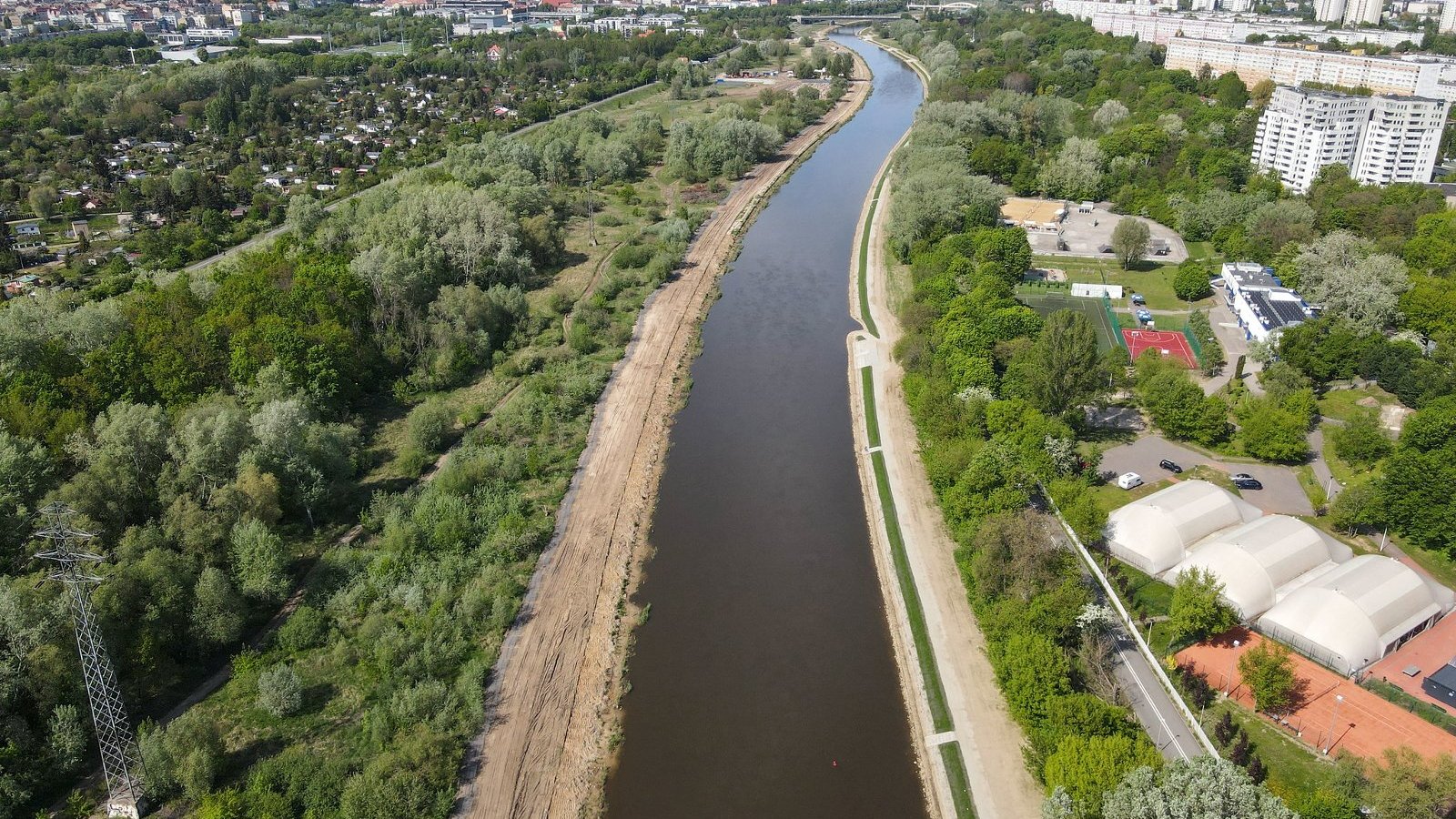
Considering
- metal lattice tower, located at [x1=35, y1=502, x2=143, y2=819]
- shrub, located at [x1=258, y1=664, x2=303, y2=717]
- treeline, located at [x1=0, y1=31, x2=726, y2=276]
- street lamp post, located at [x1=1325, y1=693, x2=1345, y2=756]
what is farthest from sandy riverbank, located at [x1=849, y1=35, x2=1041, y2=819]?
treeline, located at [x1=0, y1=31, x2=726, y2=276]

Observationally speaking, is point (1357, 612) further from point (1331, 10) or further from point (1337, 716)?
point (1331, 10)

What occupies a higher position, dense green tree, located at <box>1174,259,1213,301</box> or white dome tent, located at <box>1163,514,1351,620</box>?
dense green tree, located at <box>1174,259,1213,301</box>

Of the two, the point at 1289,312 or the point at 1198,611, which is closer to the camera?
the point at 1198,611

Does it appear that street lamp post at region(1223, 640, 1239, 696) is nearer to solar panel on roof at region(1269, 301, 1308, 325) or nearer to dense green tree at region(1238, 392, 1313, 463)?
dense green tree at region(1238, 392, 1313, 463)

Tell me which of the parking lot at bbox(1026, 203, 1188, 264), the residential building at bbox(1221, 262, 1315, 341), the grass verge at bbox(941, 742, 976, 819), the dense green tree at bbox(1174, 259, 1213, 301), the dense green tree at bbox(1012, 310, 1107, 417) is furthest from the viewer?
the parking lot at bbox(1026, 203, 1188, 264)

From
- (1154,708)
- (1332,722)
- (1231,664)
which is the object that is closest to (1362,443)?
(1231,664)

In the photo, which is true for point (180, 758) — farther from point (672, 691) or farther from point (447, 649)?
point (672, 691)
